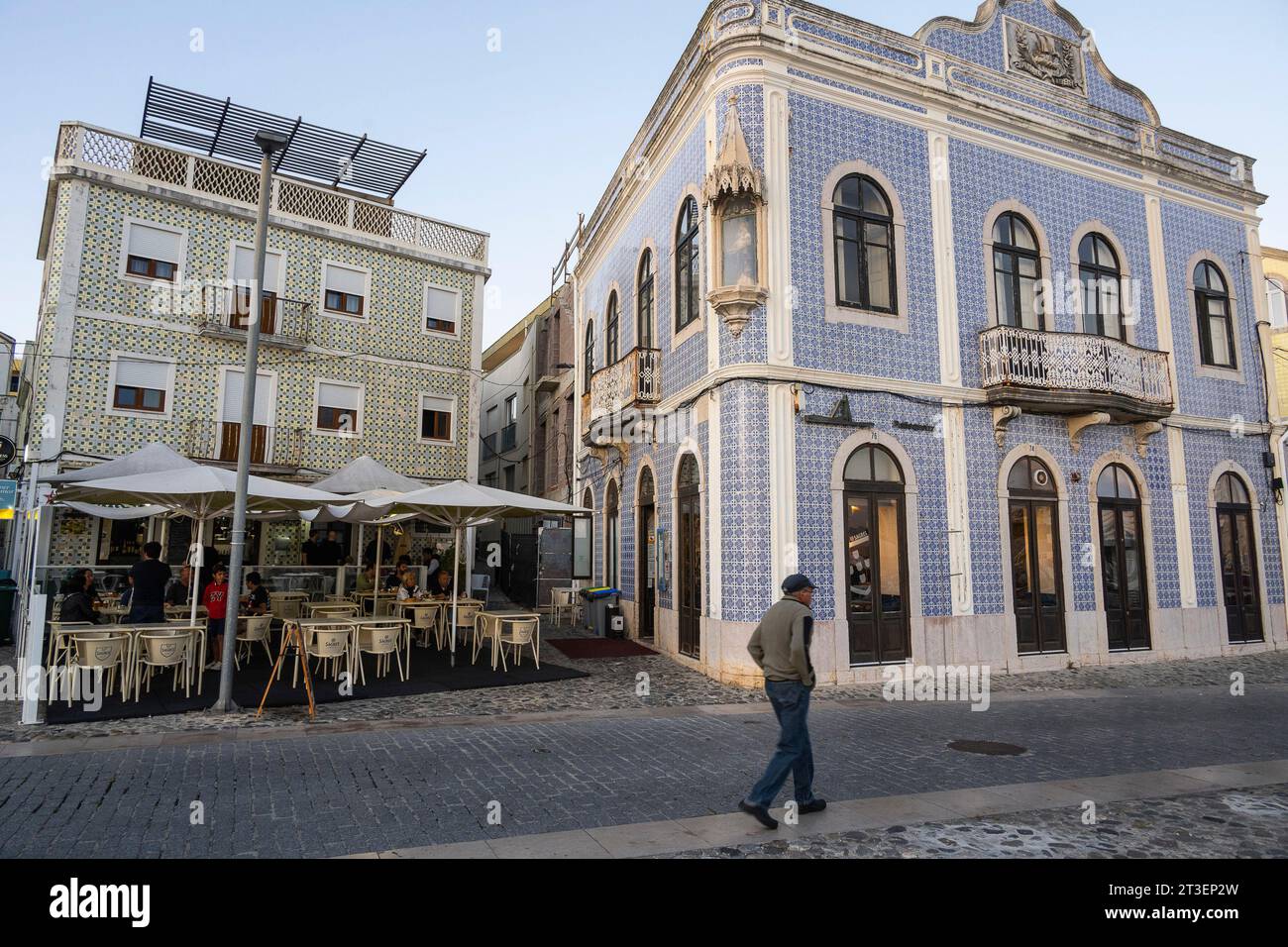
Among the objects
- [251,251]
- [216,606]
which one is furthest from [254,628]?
[251,251]

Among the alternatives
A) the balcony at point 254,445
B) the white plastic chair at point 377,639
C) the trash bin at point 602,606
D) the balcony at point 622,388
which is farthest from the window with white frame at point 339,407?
the white plastic chair at point 377,639

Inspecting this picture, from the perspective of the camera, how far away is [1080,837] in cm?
494

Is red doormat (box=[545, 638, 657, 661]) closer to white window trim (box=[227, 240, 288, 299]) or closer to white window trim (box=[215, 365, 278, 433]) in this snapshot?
white window trim (box=[215, 365, 278, 433])

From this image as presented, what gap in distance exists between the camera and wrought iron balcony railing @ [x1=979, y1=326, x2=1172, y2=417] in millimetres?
12492

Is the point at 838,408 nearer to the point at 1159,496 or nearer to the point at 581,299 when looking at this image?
the point at 1159,496

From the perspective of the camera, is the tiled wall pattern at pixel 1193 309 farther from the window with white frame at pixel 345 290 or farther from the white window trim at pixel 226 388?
the white window trim at pixel 226 388

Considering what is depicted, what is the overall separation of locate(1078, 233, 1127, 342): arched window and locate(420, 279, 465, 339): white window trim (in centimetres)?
1570

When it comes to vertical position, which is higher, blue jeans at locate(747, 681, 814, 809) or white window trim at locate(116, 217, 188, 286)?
white window trim at locate(116, 217, 188, 286)

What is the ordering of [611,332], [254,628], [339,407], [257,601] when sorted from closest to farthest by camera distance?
[254,628] < [257,601] < [611,332] < [339,407]

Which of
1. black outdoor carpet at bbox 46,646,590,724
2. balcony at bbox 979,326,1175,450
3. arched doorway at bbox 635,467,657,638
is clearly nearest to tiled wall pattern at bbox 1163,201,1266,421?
balcony at bbox 979,326,1175,450

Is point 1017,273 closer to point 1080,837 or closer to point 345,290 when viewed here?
point 1080,837

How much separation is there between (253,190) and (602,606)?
1406cm

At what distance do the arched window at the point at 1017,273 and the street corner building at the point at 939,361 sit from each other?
0.18ft
